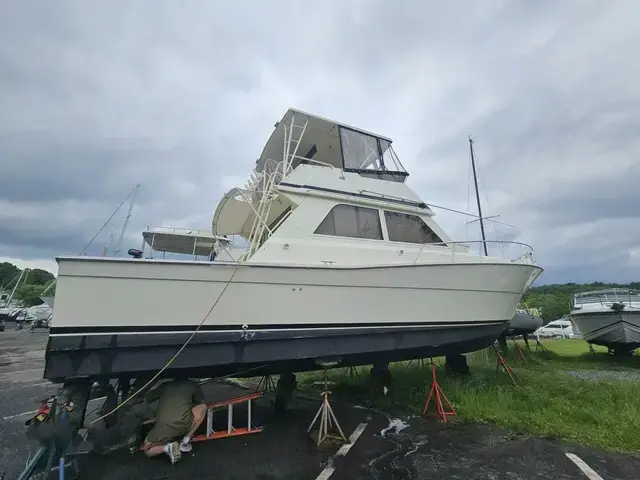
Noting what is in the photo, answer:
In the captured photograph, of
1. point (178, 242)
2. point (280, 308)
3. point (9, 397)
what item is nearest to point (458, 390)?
point (280, 308)

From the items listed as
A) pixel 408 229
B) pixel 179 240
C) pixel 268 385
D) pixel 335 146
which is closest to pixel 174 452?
Answer: pixel 179 240

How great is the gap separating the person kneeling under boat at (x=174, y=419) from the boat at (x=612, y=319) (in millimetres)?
11161

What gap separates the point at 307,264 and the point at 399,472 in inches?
98.2

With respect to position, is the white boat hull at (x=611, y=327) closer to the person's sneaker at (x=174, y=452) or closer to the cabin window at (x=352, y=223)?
the cabin window at (x=352, y=223)

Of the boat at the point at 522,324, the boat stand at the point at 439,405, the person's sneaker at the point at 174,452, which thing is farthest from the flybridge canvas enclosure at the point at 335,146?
the boat at the point at 522,324

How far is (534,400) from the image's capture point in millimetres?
5648

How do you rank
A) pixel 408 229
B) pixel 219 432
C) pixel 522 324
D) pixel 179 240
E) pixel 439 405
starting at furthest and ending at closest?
pixel 522 324
pixel 179 240
pixel 408 229
pixel 439 405
pixel 219 432

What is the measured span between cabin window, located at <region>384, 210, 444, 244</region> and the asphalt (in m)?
2.84

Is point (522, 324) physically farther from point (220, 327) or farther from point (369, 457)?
point (220, 327)

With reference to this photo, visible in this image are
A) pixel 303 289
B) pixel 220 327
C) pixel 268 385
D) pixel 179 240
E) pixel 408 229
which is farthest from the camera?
pixel 268 385

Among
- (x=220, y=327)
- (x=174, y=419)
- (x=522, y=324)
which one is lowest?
(x=174, y=419)

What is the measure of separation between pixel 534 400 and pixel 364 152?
4985mm

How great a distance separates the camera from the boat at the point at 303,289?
3811 millimetres

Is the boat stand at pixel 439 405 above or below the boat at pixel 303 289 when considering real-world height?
below
